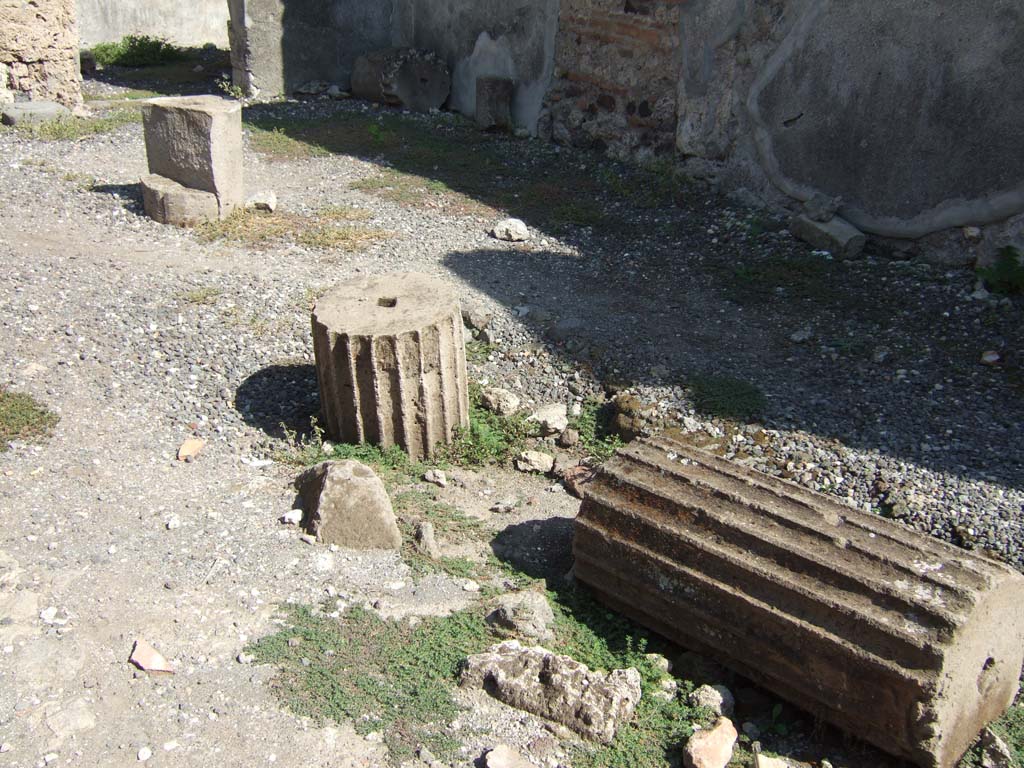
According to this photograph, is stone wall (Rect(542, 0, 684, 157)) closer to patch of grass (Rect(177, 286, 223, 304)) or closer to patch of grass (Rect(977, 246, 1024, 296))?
patch of grass (Rect(977, 246, 1024, 296))

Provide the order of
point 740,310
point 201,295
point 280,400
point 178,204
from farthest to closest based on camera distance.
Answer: point 178,204, point 740,310, point 201,295, point 280,400

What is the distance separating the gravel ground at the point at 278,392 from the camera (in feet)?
11.4

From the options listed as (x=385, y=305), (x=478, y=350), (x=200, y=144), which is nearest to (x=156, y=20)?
(x=200, y=144)

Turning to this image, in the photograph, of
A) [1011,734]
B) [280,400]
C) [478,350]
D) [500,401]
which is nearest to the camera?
[1011,734]

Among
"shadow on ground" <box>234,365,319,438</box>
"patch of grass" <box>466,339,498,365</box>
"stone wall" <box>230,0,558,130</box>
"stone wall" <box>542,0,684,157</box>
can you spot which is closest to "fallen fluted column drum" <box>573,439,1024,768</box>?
"shadow on ground" <box>234,365,319,438</box>

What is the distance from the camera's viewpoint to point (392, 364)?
471 cm

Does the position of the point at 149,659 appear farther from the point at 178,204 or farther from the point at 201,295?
the point at 178,204

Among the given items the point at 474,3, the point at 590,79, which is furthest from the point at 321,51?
the point at 590,79

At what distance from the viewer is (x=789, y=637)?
3.32 metres

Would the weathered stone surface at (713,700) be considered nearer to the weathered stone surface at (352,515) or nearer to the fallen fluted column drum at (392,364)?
the weathered stone surface at (352,515)

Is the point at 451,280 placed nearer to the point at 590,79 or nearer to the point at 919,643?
the point at 590,79

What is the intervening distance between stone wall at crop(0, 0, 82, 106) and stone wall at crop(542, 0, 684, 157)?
5233 mm

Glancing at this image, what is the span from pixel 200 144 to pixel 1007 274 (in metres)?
5.83

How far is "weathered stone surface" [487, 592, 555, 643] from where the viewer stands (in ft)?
12.3
